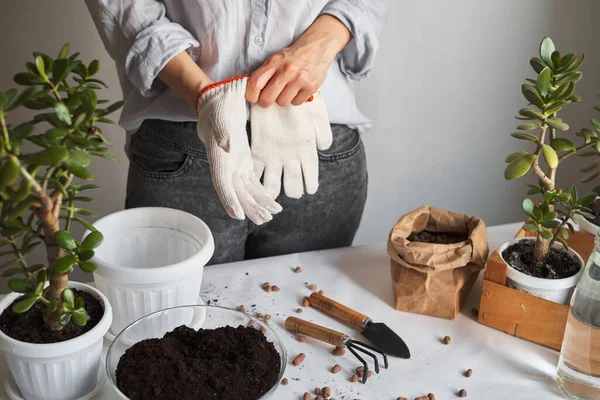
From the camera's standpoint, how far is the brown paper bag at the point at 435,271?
3.22ft

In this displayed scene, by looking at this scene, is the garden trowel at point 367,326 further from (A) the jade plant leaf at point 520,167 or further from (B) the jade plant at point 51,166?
(B) the jade plant at point 51,166

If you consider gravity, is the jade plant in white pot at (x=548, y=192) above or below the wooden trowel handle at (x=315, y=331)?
above

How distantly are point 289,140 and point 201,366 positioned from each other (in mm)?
401

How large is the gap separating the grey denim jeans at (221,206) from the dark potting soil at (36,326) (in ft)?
1.24

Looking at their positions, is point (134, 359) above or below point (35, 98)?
below

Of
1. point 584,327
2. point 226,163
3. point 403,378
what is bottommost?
point 403,378

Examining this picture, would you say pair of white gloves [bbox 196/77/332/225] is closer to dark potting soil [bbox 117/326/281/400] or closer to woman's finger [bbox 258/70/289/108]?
woman's finger [bbox 258/70/289/108]

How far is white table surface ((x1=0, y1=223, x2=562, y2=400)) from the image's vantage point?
2.88ft

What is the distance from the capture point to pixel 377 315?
102 centimetres

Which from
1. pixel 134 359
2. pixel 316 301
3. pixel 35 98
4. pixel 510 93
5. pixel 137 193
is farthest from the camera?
pixel 510 93

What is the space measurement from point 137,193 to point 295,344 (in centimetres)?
44

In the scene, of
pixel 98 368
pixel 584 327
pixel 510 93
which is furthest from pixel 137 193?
pixel 510 93

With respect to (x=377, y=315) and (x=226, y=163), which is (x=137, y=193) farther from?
(x=377, y=315)

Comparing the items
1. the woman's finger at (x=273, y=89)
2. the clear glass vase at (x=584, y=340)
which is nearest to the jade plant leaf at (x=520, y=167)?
the clear glass vase at (x=584, y=340)
